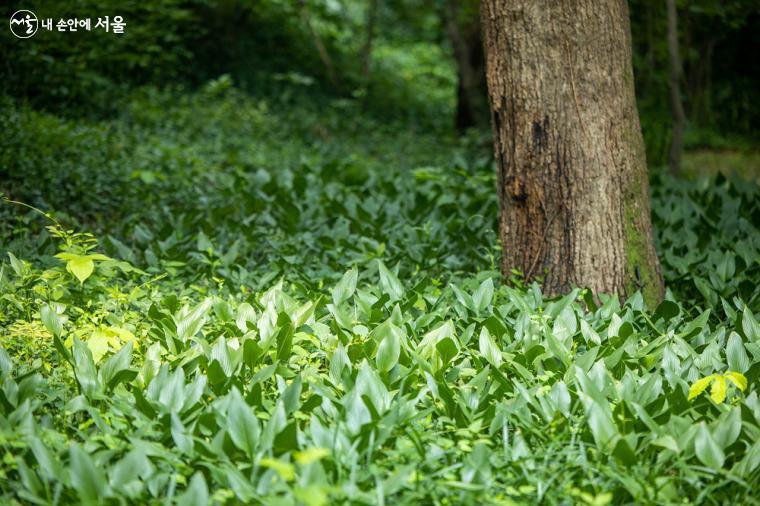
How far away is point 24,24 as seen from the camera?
7.08 meters

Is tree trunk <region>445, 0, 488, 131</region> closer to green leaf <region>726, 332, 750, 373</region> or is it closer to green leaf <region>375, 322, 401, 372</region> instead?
green leaf <region>726, 332, 750, 373</region>

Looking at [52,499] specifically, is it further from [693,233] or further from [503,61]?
[693,233]

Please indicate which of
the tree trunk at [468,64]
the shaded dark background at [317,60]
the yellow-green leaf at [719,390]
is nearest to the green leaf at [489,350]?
the yellow-green leaf at [719,390]

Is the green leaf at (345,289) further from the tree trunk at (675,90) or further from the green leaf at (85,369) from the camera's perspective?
the tree trunk at (675,90)

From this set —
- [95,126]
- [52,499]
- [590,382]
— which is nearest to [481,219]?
[590,382]

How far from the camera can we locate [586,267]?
379cm

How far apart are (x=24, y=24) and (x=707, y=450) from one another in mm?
7391

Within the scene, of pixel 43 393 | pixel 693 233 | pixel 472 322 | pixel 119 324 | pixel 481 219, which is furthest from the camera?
pixel 481 219

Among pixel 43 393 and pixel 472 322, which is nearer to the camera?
pixel 43 393

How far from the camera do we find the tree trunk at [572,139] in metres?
3.76

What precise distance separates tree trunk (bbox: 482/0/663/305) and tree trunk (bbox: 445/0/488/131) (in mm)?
6826

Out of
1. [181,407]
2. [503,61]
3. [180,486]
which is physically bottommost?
[180,486]

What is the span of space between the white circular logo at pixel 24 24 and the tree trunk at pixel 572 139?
5.32m

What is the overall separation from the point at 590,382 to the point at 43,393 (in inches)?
82.9
